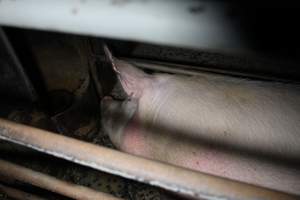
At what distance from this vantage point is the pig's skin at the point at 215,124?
115 cm

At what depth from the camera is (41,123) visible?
2.04m

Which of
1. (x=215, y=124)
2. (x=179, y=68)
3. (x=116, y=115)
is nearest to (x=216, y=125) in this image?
(x=215, y=124)

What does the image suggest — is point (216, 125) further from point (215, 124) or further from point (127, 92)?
point (127, 92)

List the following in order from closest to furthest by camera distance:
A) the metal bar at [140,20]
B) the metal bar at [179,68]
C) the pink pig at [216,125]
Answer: the metal bar at [140,20] < the pink pig at [216,125] < the metal bar at [179,68]

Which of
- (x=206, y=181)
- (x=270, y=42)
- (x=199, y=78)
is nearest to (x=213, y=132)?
(x=199, y=78)

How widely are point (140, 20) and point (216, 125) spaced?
91 cm

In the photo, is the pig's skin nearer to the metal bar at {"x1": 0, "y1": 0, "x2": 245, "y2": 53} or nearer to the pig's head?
the pig's head

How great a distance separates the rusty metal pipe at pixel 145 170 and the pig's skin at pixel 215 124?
0.67 meters

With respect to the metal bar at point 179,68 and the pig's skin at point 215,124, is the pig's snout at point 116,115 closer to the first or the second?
the pig's skin at point 215,124

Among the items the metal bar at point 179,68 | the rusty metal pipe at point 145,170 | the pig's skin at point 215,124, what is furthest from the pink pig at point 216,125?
the rusty metal pipe at point 145,170

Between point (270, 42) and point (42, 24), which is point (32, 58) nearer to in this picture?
point (42, 24)

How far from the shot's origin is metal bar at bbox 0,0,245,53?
0.39 meters

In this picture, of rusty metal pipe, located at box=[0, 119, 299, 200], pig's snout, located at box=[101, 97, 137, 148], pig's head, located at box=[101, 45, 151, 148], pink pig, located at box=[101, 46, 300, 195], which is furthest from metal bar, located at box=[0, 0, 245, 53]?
pig's snout, located at box=[101, 97, 137, 148]

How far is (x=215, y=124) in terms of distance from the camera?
1.25m
